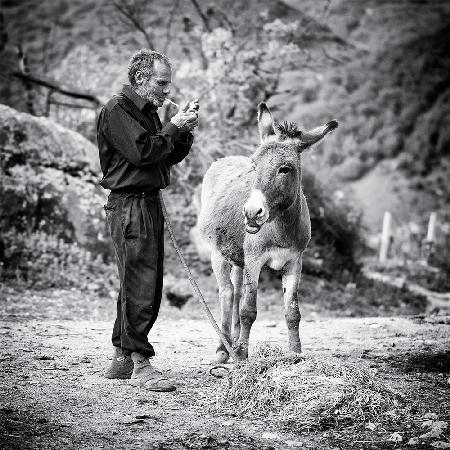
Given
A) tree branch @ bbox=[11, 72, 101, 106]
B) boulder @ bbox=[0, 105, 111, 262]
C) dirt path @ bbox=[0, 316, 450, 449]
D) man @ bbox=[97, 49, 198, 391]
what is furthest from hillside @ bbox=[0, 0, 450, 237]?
man @ bbox=[97, 49, 198, 391]

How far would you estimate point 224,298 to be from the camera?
614cm

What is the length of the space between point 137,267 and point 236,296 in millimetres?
1702

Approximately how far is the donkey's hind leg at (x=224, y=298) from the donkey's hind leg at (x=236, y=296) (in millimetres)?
138

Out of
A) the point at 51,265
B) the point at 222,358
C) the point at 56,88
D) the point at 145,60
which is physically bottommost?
the point at 222,358

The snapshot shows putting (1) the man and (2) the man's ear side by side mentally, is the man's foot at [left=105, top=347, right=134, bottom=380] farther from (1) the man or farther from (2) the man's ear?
(2) the man's ear

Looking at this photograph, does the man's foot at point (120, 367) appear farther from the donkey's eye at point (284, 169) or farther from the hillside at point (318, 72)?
the hillside at point (318, 72)

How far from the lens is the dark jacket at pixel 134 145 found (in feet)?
15.5

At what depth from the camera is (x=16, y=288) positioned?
9578 millimetres

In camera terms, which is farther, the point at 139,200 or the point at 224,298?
the point at 224,298

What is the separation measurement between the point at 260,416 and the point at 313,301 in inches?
287

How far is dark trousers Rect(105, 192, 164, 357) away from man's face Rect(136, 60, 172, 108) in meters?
0.76

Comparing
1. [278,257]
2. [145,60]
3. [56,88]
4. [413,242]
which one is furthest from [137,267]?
[413,242]

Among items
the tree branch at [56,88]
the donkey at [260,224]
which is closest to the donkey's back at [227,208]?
the donkey at [260,224]

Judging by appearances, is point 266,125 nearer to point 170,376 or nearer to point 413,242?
point 170,376
